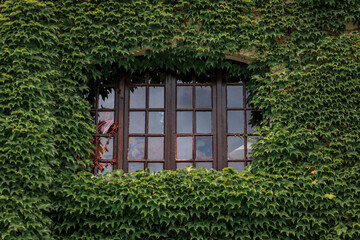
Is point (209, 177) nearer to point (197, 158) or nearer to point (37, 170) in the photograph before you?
point (197, 158)

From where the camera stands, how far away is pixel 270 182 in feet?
15.1

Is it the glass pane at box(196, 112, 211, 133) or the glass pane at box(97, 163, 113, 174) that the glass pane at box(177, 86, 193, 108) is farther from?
the glass pane at box(97, 163, 113, 174)

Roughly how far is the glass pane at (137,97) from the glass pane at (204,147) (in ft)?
2.89

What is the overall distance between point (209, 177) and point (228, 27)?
76.4 inches

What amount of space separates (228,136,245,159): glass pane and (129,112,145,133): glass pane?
1146 millimetres

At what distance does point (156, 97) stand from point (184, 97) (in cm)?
37

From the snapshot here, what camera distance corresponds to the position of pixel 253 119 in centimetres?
519

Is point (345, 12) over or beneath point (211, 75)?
over

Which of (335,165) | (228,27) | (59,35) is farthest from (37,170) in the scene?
(335,165)

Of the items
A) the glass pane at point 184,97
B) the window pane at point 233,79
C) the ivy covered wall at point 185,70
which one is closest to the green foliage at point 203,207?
the ivy covered wall at point 185,70

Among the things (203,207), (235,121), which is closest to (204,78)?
(235,121)

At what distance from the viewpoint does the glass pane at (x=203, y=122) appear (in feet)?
17.0

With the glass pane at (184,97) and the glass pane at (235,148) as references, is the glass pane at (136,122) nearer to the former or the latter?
the glass pane at (184,97)

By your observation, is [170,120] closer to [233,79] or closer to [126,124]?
[126,124]
